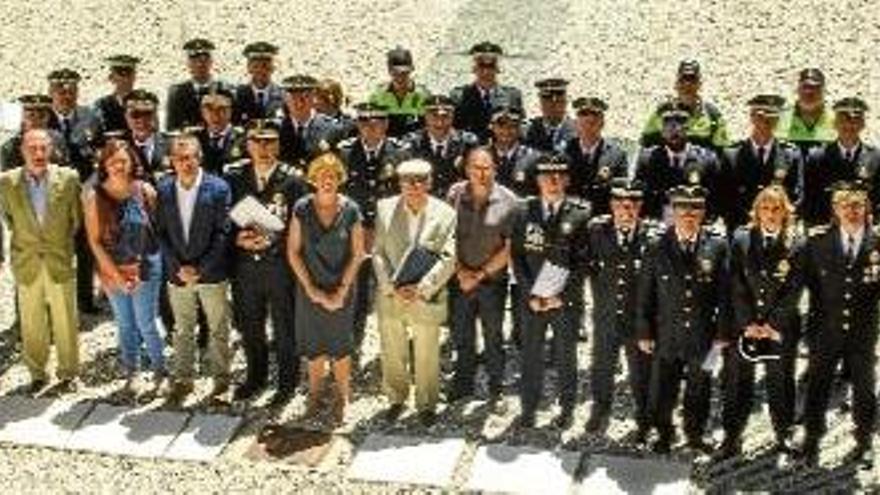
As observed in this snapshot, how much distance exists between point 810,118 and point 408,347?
4178mm

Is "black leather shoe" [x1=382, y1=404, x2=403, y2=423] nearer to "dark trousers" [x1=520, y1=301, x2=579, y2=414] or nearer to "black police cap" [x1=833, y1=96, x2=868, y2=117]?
"dark trousers" [x1=520, y1=301, x2=579, y2=414]

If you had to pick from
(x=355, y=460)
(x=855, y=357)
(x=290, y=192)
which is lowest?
(x=355, y=460)

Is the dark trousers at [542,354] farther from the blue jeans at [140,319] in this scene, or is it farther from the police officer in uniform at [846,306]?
the blue jeans at [140,319]

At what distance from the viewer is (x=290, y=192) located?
1238 cm

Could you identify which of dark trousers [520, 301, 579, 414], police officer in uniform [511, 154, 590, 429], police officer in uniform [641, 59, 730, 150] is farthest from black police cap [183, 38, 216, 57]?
dark trousers [520, 301, 579, 414]

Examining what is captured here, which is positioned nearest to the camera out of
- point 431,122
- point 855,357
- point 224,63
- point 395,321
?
point 855,357

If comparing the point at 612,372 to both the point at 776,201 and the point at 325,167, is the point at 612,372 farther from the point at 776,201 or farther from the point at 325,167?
the point at 325,167

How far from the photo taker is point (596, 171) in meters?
13.1

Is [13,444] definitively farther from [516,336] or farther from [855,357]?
[855,357]

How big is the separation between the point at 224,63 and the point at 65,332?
8.33m

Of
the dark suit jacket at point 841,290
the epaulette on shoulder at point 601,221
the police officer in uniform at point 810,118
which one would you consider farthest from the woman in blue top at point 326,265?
the police officer in uniform at point 810,118

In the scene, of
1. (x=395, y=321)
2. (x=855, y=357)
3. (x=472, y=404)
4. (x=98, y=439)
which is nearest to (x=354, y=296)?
(x=395, y=321)

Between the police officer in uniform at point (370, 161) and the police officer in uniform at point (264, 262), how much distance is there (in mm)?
878

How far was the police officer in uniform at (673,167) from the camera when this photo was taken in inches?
511
